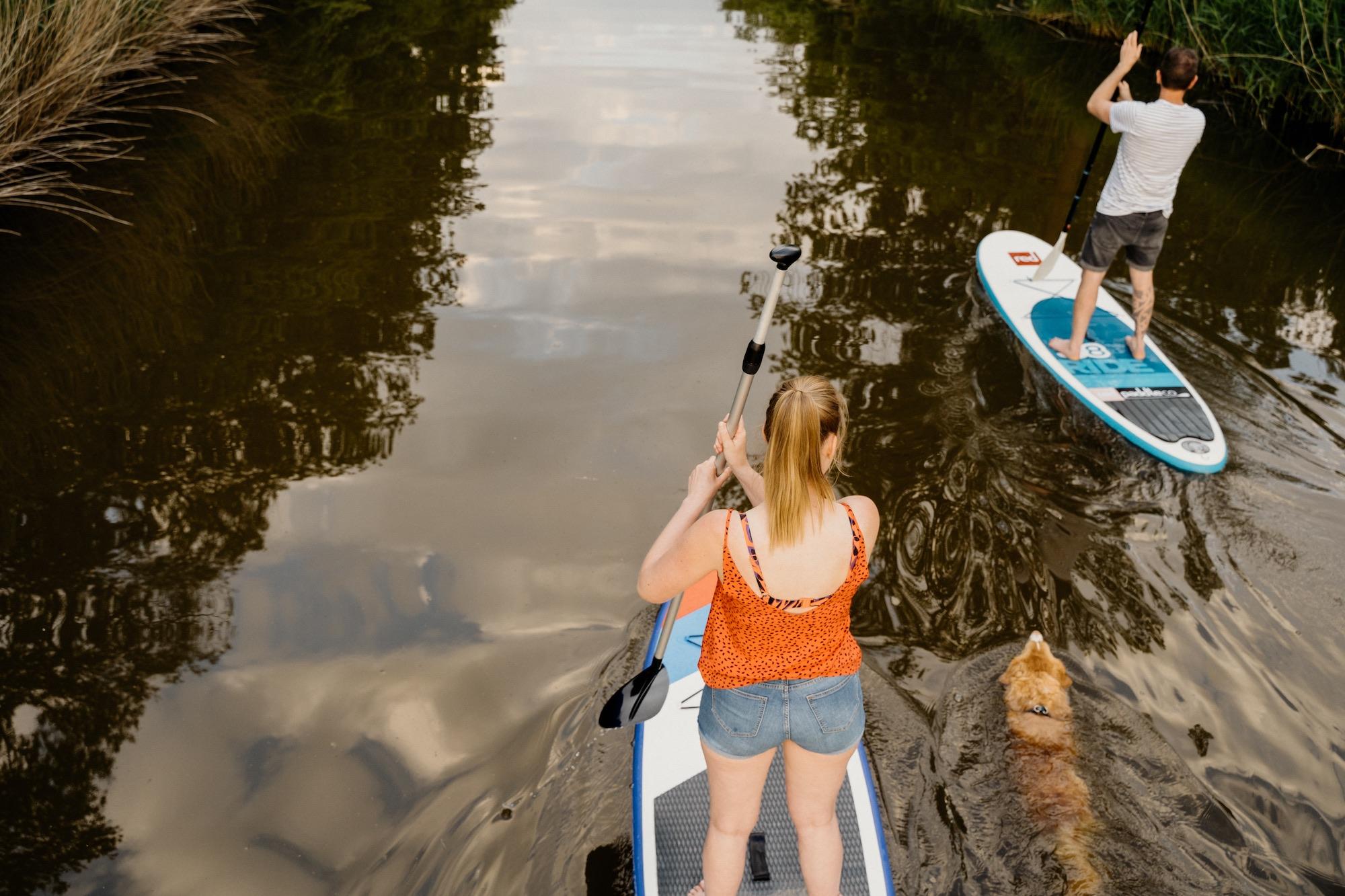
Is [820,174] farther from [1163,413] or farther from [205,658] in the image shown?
[205,658]

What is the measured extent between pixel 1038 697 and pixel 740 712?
5.74ft

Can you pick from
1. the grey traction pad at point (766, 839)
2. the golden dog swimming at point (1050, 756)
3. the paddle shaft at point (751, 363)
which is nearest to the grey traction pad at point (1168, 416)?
the golden dog swimming at point (1050, 756)

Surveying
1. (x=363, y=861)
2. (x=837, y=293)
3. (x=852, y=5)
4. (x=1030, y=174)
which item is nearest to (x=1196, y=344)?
(x=837, y=293)

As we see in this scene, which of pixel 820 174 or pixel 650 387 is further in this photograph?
pixel 820 174

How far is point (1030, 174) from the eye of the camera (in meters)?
9.96

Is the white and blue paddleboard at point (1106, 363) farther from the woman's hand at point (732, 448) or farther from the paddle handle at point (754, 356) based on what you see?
the woman's hand at point (732, 448)

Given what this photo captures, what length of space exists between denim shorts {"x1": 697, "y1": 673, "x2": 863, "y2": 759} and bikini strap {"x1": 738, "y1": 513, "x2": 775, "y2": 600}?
305 mm

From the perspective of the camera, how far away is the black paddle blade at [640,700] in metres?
3.31

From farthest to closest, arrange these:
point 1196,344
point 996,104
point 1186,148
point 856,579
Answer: point 996,104
point 1196,344
point 1186,148
point 856,579

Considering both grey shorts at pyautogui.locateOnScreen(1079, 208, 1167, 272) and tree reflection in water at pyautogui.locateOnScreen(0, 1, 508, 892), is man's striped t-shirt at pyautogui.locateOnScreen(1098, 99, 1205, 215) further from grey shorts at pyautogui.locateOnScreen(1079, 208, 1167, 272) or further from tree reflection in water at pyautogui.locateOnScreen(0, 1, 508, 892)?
tree reflection in water at pyautogui.locateOnScreen(0, 1, 508, 892)

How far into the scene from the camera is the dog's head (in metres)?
3.77

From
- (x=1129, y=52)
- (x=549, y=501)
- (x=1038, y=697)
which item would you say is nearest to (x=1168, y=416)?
(x=1129, y=52)

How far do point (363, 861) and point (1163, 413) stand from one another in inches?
192

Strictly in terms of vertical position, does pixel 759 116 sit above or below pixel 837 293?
above
